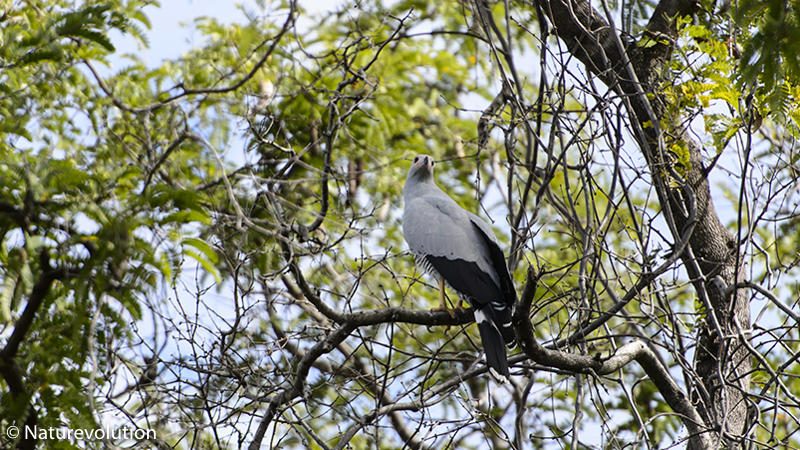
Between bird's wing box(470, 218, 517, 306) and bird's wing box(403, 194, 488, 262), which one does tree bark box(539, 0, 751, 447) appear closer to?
bird's wing box(470, 218, 517, 306)

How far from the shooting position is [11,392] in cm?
242

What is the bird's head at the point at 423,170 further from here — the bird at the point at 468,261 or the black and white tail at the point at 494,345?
the black and white tail at the point at 494,345

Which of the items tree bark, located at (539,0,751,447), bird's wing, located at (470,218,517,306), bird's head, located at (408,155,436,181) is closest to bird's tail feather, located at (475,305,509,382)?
bird's wing, located at (470,218,517,306)

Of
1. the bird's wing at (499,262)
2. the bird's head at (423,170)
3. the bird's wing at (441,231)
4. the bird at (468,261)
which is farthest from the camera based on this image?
the bird's head at (423,170)

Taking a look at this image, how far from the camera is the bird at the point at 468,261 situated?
3928 millimetres

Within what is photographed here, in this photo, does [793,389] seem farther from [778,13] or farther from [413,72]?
[778,13]

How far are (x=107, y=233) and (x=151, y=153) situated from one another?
169 inches

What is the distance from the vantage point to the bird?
3.93m

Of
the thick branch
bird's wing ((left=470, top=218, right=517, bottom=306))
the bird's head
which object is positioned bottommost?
the thick branch

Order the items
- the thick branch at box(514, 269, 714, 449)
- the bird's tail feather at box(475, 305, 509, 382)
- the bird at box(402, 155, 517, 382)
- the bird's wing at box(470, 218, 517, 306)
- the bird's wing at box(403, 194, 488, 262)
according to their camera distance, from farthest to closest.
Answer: the bird's wing at box(403, 194, 488, 262) → the bird's wing at box(470, 218, 517, 306) → the bird at box(402, 155, 517, 382) → the bird's tail feather at box(475, 305, 509, 382) → the thick branch at box(514, 269, 714, 449)

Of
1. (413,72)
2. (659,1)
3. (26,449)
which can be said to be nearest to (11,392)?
(26,449)

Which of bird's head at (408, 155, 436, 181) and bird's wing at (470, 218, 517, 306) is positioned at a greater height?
bird's head at (408, 155, 436, 181)

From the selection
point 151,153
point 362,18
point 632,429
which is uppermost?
point 362,18

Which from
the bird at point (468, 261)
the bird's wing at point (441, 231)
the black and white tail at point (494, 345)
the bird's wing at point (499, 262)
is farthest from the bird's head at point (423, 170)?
the black and white tail at point (494, 345)
